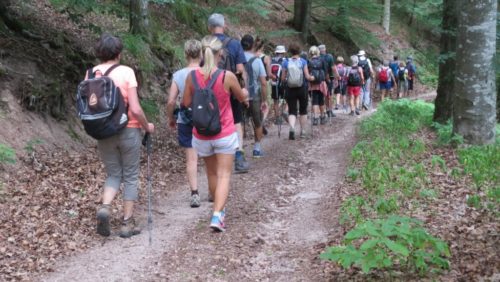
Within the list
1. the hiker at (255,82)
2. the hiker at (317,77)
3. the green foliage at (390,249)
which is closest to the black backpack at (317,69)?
the hiker at (317,77)

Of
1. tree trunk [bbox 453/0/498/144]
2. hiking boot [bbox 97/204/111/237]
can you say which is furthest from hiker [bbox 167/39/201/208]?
tree trunk [bbox 453/0/498/144]

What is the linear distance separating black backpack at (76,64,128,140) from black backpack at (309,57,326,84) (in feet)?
27.5

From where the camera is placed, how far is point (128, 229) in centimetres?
621

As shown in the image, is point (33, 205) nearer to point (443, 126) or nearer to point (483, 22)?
point (483, 22)

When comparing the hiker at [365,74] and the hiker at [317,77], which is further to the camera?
the hiker at [365,74]

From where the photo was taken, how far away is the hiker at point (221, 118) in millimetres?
5980

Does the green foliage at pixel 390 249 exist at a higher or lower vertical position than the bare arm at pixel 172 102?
lower

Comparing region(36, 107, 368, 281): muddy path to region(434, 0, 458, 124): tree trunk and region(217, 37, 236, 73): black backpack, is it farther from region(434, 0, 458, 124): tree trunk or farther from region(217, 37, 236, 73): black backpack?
region(434, 0, 458, 124): tree trunk

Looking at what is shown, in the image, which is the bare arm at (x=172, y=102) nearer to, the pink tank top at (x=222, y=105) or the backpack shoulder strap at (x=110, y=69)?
the pink tank top at (x=222, y=105)

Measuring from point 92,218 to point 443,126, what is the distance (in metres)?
7.79

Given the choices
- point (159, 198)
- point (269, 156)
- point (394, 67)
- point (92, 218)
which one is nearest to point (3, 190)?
point (92, 218)

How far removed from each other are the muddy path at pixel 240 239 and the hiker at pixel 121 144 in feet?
0.90

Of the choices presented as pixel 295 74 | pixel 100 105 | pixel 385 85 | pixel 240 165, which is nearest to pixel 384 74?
pixel 385 85

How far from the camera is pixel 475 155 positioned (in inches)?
344
